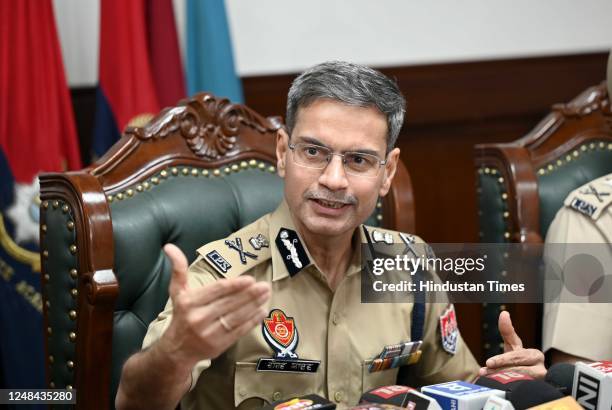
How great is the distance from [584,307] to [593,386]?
912mm

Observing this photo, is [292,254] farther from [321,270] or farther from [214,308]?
[214,308]

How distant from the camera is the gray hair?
1.81 metres

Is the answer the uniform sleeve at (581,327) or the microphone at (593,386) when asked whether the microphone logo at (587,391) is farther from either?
the uniform sleeve at (581,327)

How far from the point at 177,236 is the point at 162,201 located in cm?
9

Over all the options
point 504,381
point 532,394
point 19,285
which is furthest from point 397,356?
point 19,285

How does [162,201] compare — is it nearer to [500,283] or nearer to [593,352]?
[500,283]

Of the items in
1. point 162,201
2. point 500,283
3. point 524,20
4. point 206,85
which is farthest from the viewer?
point 524,20

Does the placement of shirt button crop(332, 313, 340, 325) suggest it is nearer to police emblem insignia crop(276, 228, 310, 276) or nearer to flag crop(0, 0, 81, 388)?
police emblem insignia crop(276, 228, 310, 276)

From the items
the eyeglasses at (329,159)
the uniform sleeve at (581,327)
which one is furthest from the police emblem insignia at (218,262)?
the uniform sleeve at (581,327)

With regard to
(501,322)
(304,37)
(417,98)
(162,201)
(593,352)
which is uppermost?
(304,37)

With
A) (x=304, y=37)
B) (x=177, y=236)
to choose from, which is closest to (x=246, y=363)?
(x=177, y=236)

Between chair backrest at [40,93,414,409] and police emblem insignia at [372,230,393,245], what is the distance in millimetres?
251

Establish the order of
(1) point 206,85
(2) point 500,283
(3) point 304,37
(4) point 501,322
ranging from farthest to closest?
(3) point 304,37
(1) point 206,85
(4) point 501,322
(2) point 500,283

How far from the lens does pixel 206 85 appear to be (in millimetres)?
3156
